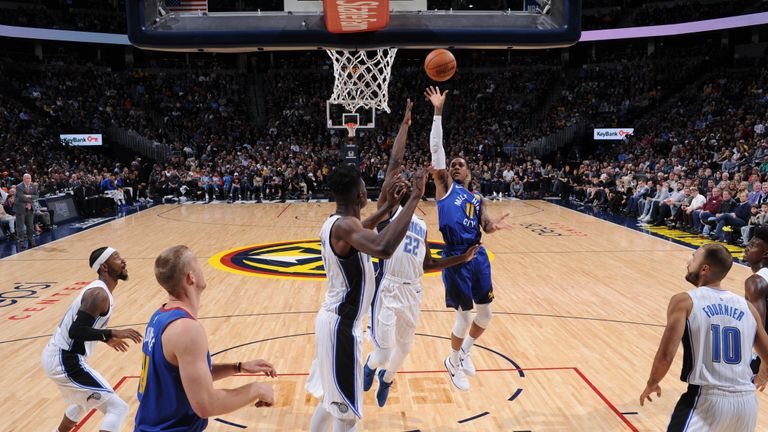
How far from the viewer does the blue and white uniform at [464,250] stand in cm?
546

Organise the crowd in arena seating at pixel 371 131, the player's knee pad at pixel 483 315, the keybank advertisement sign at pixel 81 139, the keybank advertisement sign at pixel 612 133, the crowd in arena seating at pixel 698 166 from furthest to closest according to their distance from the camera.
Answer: the keybank advertisement sign at pixel 612 133, the keybank advertisement sign at pixel 81 139, the crowd in arena seating at pixel 371 131, the crowd in arena seating at pixel 698 166, the player's knee pad at pixel 483 315

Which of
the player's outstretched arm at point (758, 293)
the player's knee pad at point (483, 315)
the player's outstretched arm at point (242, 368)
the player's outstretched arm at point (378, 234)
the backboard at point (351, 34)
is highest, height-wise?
the backboard at point (351, 34)

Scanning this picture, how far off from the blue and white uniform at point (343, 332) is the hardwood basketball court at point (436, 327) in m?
1.20

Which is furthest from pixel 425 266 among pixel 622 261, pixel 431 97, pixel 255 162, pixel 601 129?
pixel 601 129

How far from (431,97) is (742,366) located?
296 cm

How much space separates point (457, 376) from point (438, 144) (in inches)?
79.7

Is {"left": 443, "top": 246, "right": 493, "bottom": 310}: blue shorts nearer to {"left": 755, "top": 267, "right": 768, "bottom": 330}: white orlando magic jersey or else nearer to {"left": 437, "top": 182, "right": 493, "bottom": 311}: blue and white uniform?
{"left": 437, "top": 182, "right": 493, "bottom": 311}: blue and white uniform

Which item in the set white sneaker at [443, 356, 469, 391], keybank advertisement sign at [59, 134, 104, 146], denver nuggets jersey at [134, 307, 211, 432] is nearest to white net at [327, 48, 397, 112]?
white sneaker at [443, 356, 469, 391]

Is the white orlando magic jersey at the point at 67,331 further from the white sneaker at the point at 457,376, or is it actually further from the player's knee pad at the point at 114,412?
the white sneaker at the point at 457,376

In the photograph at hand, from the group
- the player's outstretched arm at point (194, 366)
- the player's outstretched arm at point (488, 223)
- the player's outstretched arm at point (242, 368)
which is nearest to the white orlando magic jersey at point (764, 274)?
the player's outstretched arm at point (488, 223)

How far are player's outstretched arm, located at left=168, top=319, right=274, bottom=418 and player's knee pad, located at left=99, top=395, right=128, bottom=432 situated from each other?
6.48 ft

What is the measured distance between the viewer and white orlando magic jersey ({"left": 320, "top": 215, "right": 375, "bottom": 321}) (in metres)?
3.58

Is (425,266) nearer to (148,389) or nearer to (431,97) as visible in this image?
(431,97)

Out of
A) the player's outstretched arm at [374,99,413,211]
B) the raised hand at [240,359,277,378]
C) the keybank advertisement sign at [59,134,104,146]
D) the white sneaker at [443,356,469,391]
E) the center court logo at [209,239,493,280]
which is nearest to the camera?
the raised hand at [240,359,277,378]
